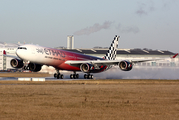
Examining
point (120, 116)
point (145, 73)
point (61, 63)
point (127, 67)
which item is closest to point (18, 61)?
point (61, 63)

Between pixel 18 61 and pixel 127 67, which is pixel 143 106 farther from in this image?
pixel 18 61

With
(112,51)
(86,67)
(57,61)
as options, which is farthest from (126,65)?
(112,51)

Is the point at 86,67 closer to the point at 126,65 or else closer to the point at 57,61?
the point at 57,61

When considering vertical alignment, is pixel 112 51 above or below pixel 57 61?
above

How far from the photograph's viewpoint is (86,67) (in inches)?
2763

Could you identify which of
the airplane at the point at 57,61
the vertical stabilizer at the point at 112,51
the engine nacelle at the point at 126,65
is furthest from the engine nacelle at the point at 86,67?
the vertical stabilizer at the point at 112,51

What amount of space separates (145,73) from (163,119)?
67.9m

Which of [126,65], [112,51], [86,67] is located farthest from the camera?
[112,51]

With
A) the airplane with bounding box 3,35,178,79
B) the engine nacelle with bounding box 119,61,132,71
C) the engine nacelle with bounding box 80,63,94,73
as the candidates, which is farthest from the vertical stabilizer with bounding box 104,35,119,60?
the engine nacelle with bounding box 119,61,132,71

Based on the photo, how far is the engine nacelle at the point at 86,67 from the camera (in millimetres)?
69375

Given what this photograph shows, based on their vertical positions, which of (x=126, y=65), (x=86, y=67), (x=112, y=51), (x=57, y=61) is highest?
(x=112, y=51)

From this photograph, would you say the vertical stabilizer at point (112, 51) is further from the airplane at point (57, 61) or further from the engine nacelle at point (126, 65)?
the engine nacelle at point (126, 65)

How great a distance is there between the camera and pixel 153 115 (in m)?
20.4

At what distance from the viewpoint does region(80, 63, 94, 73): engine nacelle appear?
2731 inches
